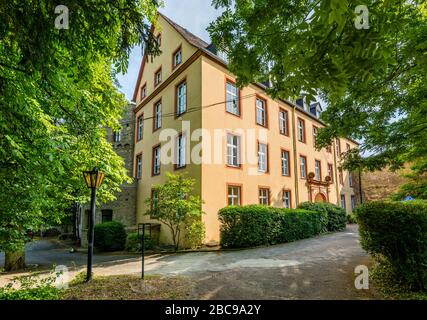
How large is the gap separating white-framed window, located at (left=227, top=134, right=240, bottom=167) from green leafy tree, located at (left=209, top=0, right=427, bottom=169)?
6841 millimetres

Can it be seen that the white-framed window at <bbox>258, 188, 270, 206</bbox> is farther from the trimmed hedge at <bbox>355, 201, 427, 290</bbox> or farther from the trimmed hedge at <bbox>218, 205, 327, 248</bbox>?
the trimmed hedge at <bbox>355, 201, 427, 290</bbox>

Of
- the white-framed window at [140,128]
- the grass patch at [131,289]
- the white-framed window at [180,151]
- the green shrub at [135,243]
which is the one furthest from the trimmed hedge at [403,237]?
the white-framed window at [140,128]

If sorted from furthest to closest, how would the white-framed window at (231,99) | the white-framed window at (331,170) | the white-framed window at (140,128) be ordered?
the white-framed window at (331,170), the white-framed window at (140,128), the white-framed window at (231,99)

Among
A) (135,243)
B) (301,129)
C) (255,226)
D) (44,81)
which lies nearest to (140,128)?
(135,243)

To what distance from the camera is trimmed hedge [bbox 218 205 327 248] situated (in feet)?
35.3

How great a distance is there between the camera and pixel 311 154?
21.2m

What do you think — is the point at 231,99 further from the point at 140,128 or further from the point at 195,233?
the point at 140,128

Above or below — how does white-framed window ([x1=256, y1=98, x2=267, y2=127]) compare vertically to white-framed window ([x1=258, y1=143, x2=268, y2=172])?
above

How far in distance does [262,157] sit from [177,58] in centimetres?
820

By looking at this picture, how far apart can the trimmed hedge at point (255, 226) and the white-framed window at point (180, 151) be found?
410cm

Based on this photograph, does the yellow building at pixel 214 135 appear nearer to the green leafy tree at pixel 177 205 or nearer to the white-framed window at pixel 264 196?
the white-framed window at pixel 264 196

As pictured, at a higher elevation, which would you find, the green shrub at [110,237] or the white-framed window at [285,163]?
the white-framed window at [285,163]

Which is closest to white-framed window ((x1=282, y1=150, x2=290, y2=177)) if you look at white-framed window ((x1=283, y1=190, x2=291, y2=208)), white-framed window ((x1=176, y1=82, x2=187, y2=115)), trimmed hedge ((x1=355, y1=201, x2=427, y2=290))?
white-framed window ((x1=283, y1=190, x2=291, y2=208))

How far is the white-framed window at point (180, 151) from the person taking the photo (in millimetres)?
13906
